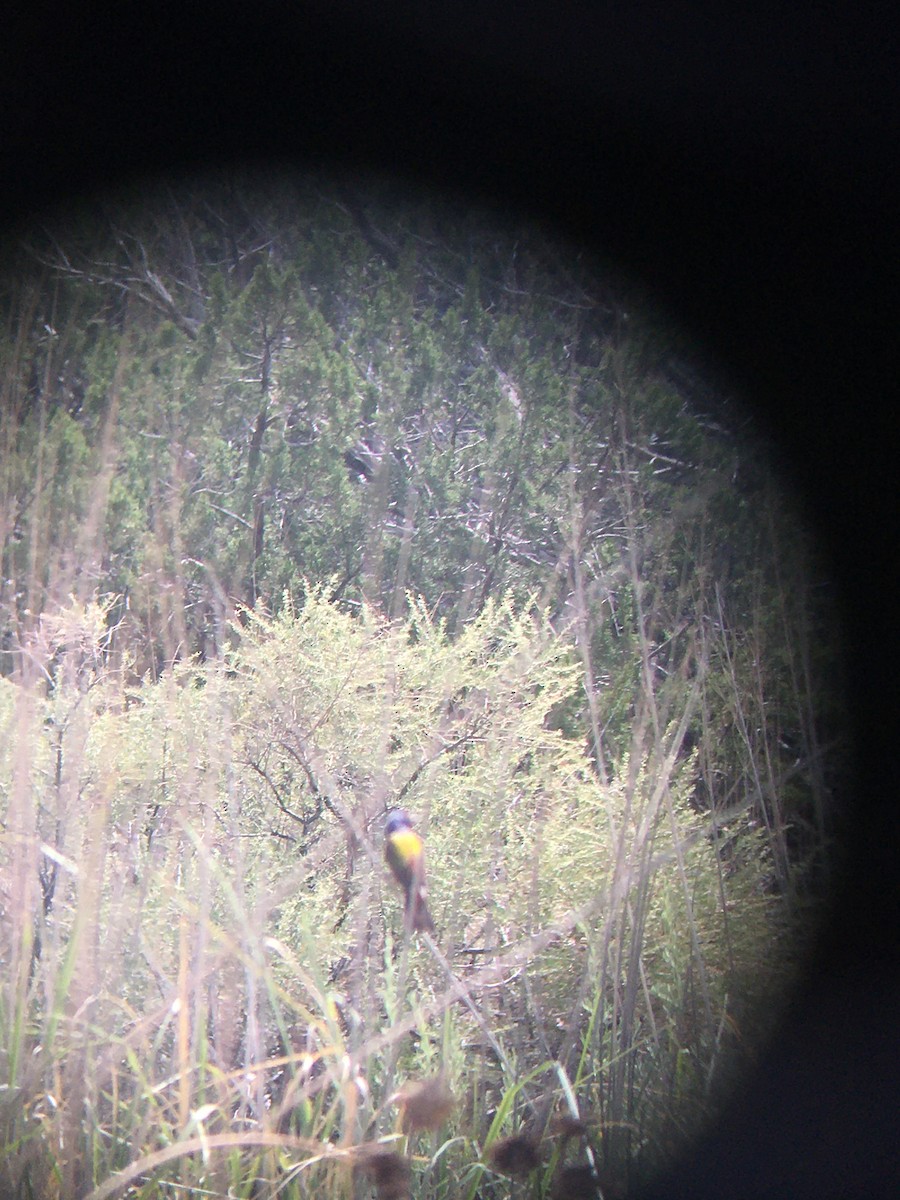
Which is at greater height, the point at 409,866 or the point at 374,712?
the point at 374,712

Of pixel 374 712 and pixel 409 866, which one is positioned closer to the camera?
pixel 409 866

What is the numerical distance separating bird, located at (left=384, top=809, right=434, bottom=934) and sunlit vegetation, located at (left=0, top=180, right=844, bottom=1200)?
55 mm

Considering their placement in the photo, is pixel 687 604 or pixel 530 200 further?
pixel 530 200

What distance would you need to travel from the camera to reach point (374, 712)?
1.38 m

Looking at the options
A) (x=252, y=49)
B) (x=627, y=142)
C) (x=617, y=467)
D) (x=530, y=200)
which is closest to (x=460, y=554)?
(x=617, y=467)

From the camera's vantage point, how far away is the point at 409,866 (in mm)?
1208

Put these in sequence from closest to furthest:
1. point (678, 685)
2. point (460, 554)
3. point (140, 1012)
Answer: point (140, 1012) → point (678, 685) → point (460, 554)

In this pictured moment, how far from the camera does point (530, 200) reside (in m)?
1.83

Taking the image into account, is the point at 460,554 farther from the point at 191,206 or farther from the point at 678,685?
the point at 191,206

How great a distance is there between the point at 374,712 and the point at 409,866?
258 mm

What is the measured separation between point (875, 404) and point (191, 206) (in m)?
1.43

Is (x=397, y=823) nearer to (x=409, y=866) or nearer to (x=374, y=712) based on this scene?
(x=409, y=866)

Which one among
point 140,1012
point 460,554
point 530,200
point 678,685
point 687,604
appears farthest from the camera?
point 530,200

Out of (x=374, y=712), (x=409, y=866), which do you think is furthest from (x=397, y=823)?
(x=374, y=712)
